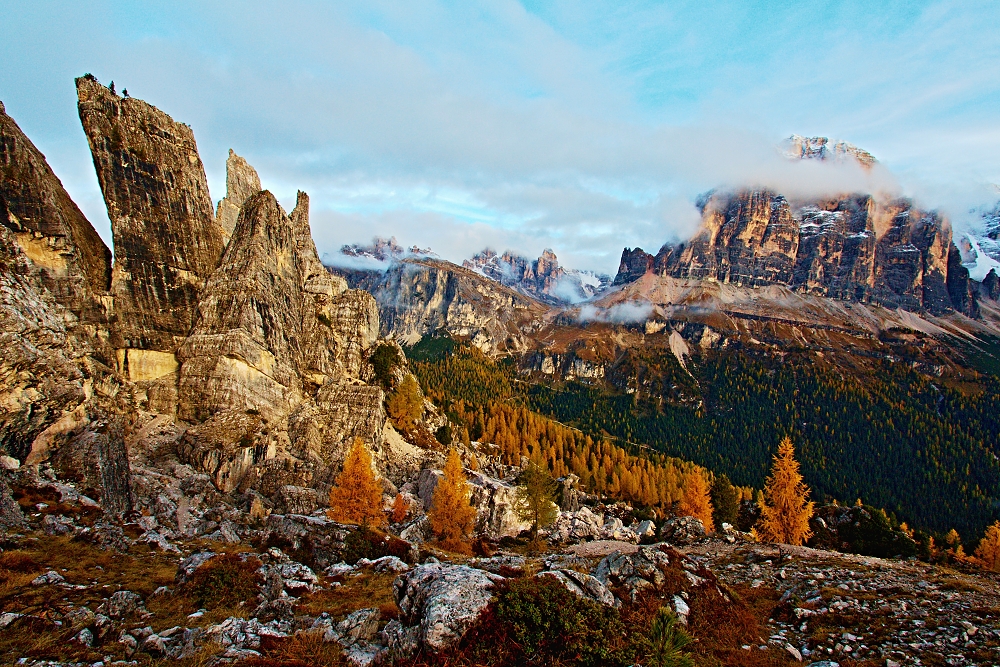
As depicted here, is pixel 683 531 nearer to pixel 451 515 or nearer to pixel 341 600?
pixel 451 515

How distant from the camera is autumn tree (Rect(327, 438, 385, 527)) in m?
50.3

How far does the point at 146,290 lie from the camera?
62.0 meters

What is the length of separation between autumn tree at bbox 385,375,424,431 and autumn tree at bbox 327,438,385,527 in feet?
119

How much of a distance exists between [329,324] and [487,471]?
4503cm

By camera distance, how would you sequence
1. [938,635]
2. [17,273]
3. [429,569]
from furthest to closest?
[17,273], [938,635], [429,569]

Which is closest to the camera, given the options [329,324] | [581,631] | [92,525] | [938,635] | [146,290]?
[581,631]

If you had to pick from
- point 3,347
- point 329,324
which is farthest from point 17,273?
point 329,324

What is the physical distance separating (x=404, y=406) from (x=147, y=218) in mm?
49858

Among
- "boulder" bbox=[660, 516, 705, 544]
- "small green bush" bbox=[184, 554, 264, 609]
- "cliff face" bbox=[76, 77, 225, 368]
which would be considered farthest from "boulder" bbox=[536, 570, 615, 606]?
"cliff face" bbox=[76, 77, 225, 368]

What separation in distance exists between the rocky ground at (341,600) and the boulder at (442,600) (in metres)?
0.05

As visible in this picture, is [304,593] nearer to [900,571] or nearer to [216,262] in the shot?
[900,571]

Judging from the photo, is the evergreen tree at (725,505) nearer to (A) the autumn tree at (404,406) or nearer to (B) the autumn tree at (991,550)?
(B) the autumn tree at (991,550)

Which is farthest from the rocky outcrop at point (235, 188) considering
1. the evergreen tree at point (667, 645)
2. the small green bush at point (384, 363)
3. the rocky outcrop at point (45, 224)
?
the evergreen tree at point (667, 645)

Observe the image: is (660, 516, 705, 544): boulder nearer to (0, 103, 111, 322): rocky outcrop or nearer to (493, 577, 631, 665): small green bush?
(493, 577, 631, 665): small green bush
